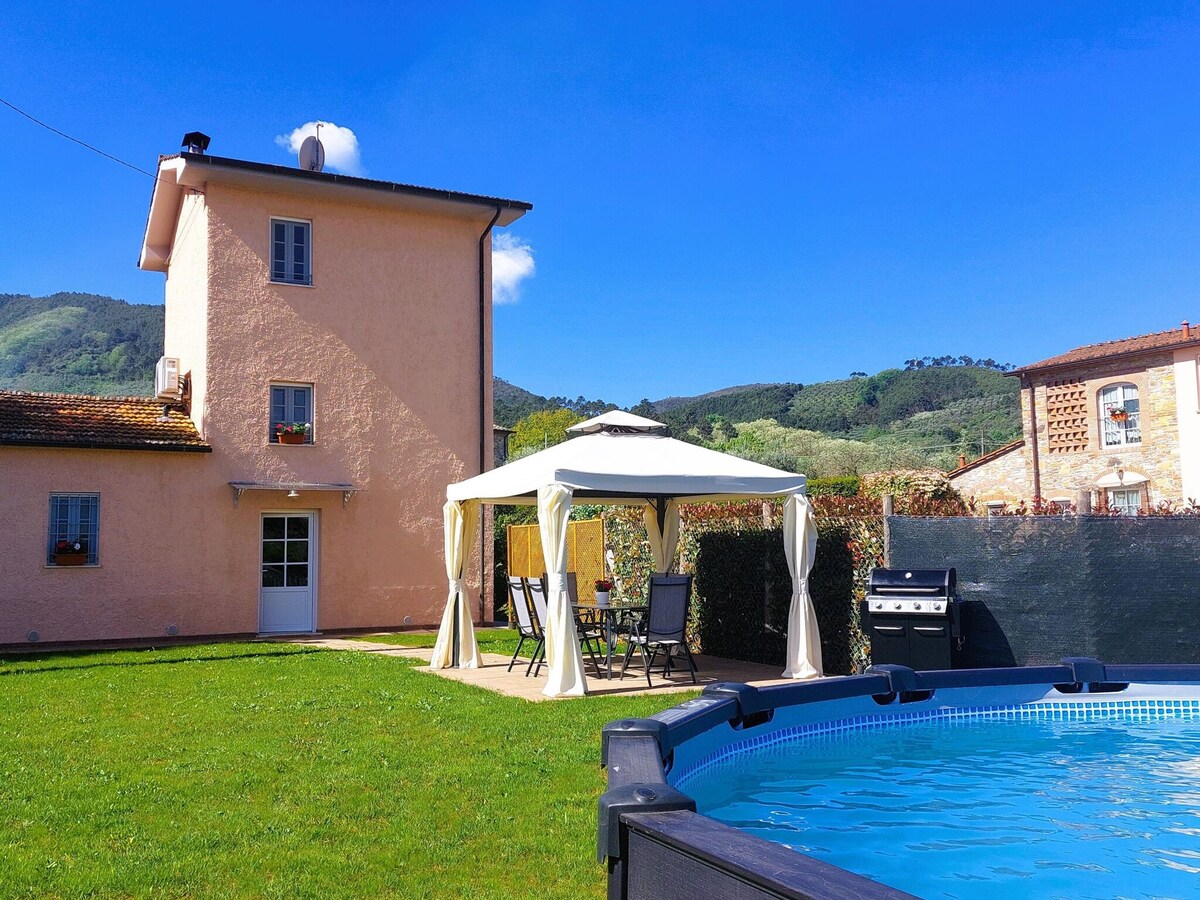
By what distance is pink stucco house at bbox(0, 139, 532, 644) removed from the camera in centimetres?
1462

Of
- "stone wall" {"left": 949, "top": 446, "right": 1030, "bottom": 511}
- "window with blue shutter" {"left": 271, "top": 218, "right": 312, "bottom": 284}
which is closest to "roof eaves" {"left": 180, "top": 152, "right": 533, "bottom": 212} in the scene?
"window with blue shutter" {"left": 271, "top": 218, "right": 312, "bottom": 284}

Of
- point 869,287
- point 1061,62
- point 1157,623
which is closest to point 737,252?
point 869,287

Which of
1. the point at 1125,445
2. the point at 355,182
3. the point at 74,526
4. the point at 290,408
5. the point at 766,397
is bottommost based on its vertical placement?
the point at 74,526

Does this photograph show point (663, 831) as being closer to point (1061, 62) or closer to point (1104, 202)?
point (1061, 62)

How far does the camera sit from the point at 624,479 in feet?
29.2

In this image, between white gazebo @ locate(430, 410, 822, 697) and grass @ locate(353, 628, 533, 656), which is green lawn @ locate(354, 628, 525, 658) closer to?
grass @ locate(353, 628, 533, 656)

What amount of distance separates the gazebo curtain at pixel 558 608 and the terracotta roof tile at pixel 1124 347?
2272cm

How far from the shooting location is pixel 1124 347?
27.0 meters

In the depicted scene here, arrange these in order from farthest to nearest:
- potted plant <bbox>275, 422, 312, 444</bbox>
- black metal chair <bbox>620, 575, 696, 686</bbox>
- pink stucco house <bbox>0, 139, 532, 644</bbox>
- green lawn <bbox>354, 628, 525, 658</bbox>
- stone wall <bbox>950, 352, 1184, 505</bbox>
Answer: stone wall <bbox>950, 352, 1184, 505</bbox> < potted plant <bbox>275, 422, 312, 444</bbox> < pink stucco house <bbox>0, 139, 532, 644</bbox> < green lawn <bbox>354, 628, 525, 658</bbox> < black metal chair <bbox>620, 575, 696, 686</bbox>

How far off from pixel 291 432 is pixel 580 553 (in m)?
5.27

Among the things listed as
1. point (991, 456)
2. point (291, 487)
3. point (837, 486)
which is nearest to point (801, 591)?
point (291, 487)

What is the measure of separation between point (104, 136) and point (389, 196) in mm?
5152

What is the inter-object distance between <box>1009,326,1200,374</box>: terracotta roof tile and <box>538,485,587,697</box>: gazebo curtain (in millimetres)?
22715

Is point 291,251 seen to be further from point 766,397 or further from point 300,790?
point 766,397
